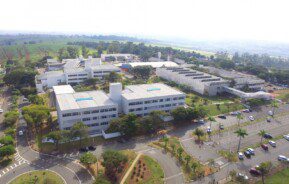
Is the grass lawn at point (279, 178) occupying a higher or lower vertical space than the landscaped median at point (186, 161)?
lower

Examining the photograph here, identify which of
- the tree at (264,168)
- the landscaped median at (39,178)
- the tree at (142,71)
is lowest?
the landscaped median at (39,178)

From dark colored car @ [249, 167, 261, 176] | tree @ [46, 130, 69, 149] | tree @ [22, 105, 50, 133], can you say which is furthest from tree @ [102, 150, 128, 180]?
tree @ [22, 105, 50, 133]

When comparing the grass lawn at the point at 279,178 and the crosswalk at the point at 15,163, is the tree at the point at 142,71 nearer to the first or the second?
the crosswalk at the point at 15,163

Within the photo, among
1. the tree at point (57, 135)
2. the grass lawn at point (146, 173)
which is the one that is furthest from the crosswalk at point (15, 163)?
the grass lawn at point (146, 173)

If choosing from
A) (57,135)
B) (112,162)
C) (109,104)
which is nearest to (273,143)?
(112,162)

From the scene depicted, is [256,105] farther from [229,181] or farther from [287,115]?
[229,181]

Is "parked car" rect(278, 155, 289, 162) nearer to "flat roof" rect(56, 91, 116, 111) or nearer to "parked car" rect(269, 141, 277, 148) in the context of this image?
"parked car" rect(269, 141, 277, 148)
